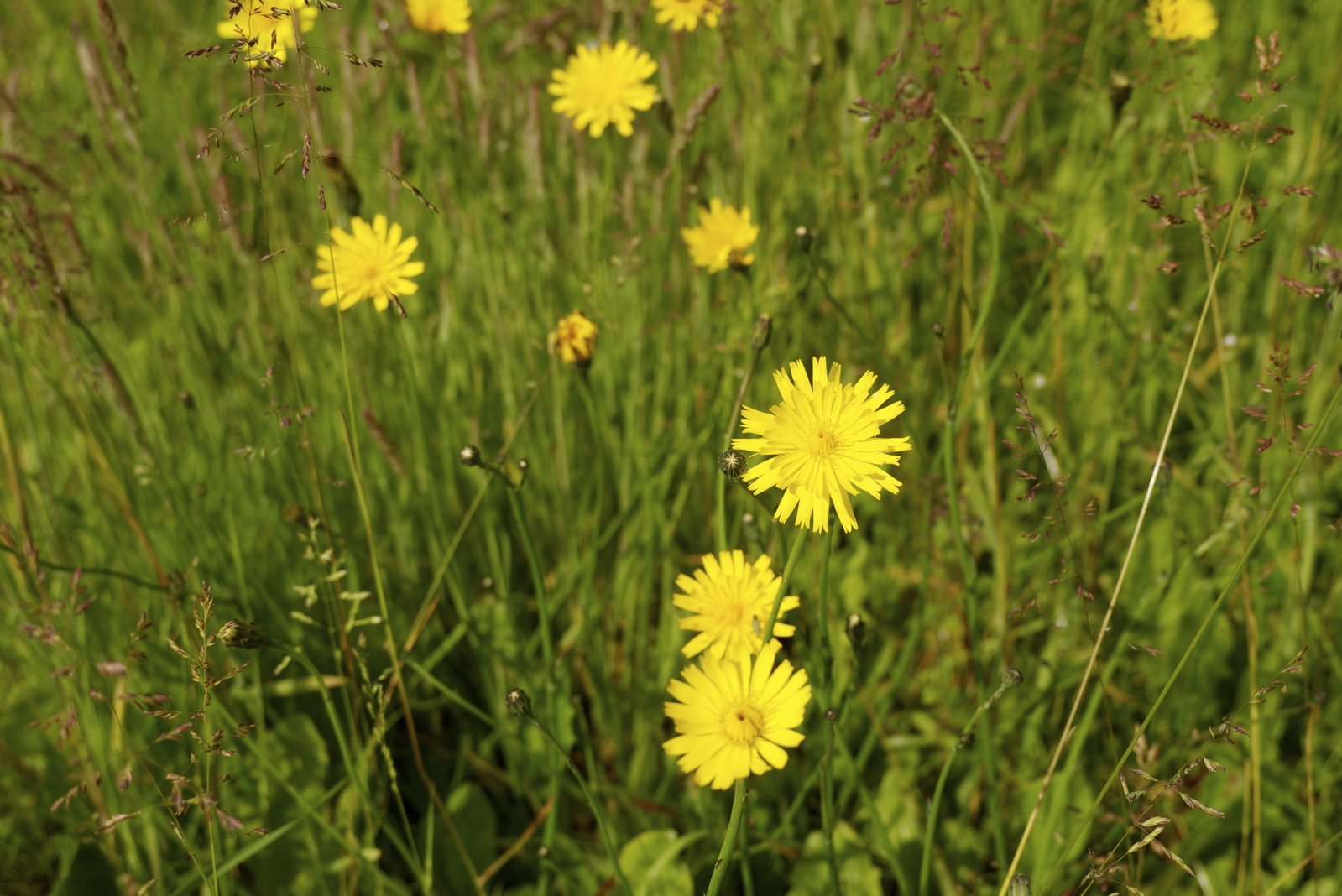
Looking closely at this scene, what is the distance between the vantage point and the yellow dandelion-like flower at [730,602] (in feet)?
3.92

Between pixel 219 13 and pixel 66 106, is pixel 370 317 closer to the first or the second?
pixel 66 106

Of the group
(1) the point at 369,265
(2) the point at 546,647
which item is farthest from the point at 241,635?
(1) the point at 369,265

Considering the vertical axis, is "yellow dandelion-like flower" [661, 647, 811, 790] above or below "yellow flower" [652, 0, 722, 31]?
below

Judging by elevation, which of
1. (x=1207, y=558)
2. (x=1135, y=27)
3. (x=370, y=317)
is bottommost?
(x=1207, y=558)

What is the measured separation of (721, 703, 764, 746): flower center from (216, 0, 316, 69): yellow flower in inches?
34.4

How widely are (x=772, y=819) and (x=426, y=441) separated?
1052 millimetres

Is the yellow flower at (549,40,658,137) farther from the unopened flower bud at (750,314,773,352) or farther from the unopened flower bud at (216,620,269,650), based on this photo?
the unopened flower bud at (216,620,269,650)

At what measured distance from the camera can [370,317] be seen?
2.16m

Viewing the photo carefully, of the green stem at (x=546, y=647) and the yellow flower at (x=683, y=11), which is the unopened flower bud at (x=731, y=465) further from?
the yellow flower at (x=683, y=11)

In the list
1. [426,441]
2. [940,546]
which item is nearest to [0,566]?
[426,441]

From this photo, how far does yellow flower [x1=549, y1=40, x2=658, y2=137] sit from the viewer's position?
6.20ft

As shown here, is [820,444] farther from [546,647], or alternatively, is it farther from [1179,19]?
[1179,19]

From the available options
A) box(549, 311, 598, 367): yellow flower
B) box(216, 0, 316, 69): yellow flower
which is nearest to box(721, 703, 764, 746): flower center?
box(549, 311, 598, 367): yellow flower

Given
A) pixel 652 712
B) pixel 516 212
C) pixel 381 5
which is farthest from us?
pixel 516 212
